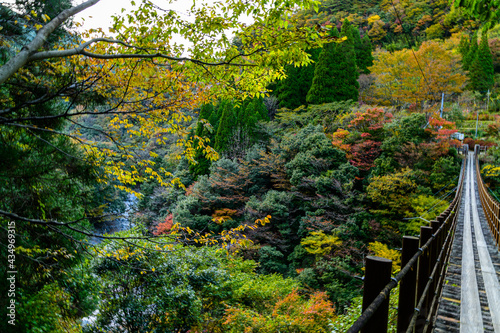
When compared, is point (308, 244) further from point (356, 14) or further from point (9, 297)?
Result: point (356, 14)

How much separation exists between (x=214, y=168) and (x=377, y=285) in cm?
1626

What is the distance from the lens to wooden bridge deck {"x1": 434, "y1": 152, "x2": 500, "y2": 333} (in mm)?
2452

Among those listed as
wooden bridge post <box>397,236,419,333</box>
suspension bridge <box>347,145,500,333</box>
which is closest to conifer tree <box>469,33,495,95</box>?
suspension bridge <box>347,145,500,333</box>

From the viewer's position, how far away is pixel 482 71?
3097cm

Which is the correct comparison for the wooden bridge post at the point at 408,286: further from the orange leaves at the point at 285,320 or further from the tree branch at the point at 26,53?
the orange leaves at the point at 285,320

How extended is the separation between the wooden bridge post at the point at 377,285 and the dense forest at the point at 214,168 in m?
0.11

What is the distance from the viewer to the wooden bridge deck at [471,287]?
2452mm

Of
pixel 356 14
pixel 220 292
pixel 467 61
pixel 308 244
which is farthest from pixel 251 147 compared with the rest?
pixel 356 14

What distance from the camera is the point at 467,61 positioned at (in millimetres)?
32031

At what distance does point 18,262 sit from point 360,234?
1070 cm

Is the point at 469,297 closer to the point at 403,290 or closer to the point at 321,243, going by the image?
the point at 403,290

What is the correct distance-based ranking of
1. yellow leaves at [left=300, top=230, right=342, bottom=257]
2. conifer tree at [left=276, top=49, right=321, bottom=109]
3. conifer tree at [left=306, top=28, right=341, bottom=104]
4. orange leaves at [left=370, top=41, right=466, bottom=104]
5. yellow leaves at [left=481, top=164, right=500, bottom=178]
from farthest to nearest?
orange leaves at [left=370, top=41, right=466, bottom=104] → conifer tree at [left=276, top=49, right=321, bottom=109] → conifer tree at [left=306, top=28, right=341, bottom=104] → yellow leaves at [left=481, top=164, right=500, bottom=178] → yellow leaves at [left=300, top=230, right=342, bottom=257]

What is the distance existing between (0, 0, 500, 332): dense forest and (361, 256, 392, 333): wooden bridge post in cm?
11

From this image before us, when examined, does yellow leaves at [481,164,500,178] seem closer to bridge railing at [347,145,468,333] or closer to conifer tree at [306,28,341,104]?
conifer tree at [306,28,341,104]
